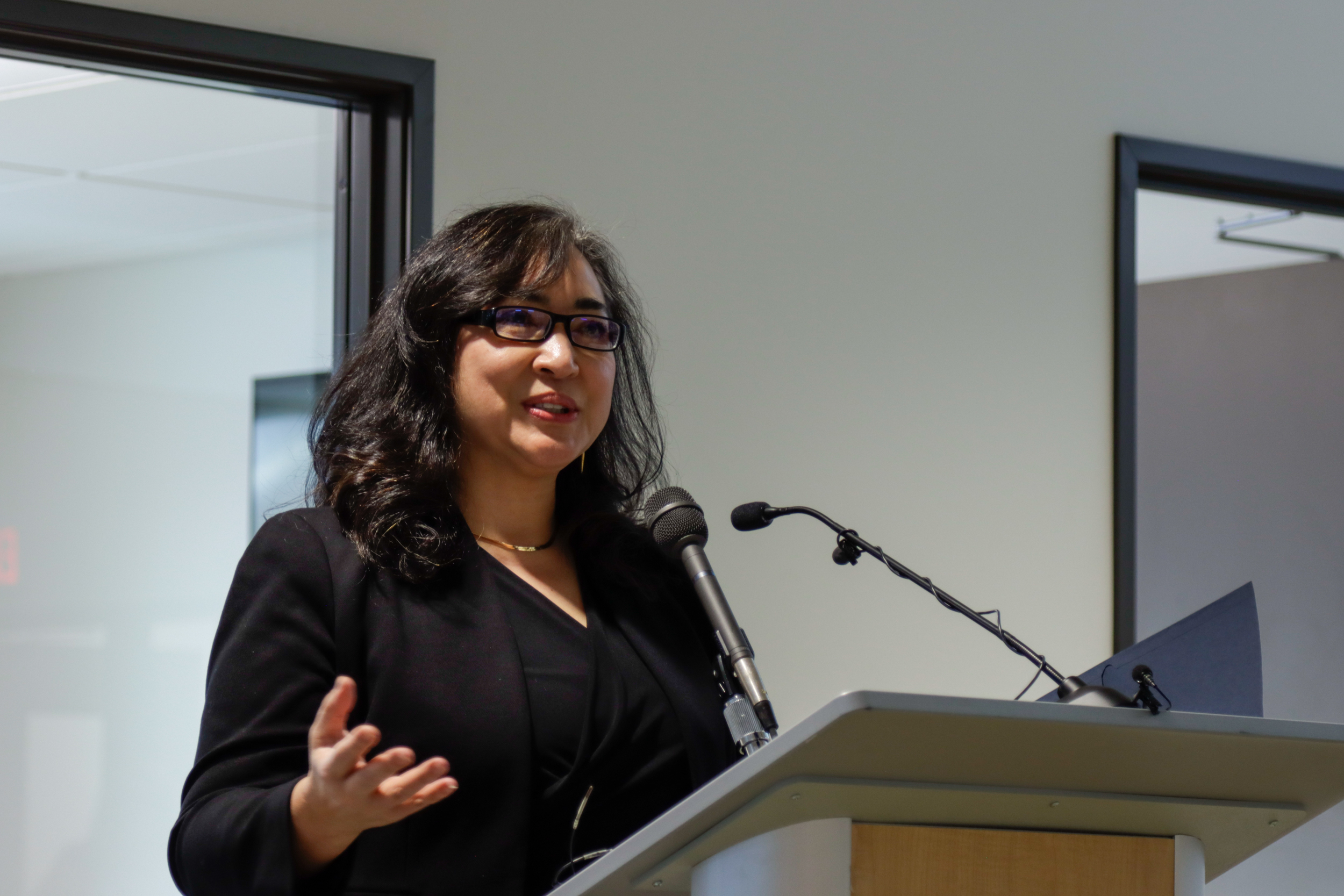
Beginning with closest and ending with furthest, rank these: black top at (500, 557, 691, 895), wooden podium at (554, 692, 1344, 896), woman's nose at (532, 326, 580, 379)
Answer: wooden podium at (554, 692, 1344, 896) → black top at (500, 557, 691, 895) → woman's nose at (532, 326, 580, 379)

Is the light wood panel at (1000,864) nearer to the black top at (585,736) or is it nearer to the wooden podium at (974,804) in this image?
A: the wooden podium at (974,804)

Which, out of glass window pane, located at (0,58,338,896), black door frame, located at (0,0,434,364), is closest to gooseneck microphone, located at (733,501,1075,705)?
black door frame, located at (0,0,434,364)

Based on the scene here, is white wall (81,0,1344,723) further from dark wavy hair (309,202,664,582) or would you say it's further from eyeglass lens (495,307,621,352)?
eyeglass lens (495,307,621,352)

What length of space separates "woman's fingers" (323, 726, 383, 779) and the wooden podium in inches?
6.6

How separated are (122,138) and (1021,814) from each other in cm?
187

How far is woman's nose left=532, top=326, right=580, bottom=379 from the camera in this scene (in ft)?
5.06

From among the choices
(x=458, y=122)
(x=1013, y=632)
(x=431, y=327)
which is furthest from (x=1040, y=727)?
(x=1013, y=632)

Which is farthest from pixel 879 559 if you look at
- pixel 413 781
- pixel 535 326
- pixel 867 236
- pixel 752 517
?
pixel 867 236

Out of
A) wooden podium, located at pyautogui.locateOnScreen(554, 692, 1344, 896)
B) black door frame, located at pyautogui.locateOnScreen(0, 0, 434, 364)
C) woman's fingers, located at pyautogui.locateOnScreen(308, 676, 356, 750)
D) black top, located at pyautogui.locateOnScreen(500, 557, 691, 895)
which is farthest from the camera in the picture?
black door frame, located at pyautogui.locateOnScreen(0, 0, 434, 364)

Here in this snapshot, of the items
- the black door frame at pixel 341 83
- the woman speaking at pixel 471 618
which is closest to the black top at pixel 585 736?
the woman speaking at pixel 471 618

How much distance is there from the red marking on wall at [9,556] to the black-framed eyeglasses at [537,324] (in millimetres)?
1018

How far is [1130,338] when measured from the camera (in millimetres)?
2871

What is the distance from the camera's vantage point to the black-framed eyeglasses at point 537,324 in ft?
5.16

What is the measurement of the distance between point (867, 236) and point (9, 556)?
1.61m
